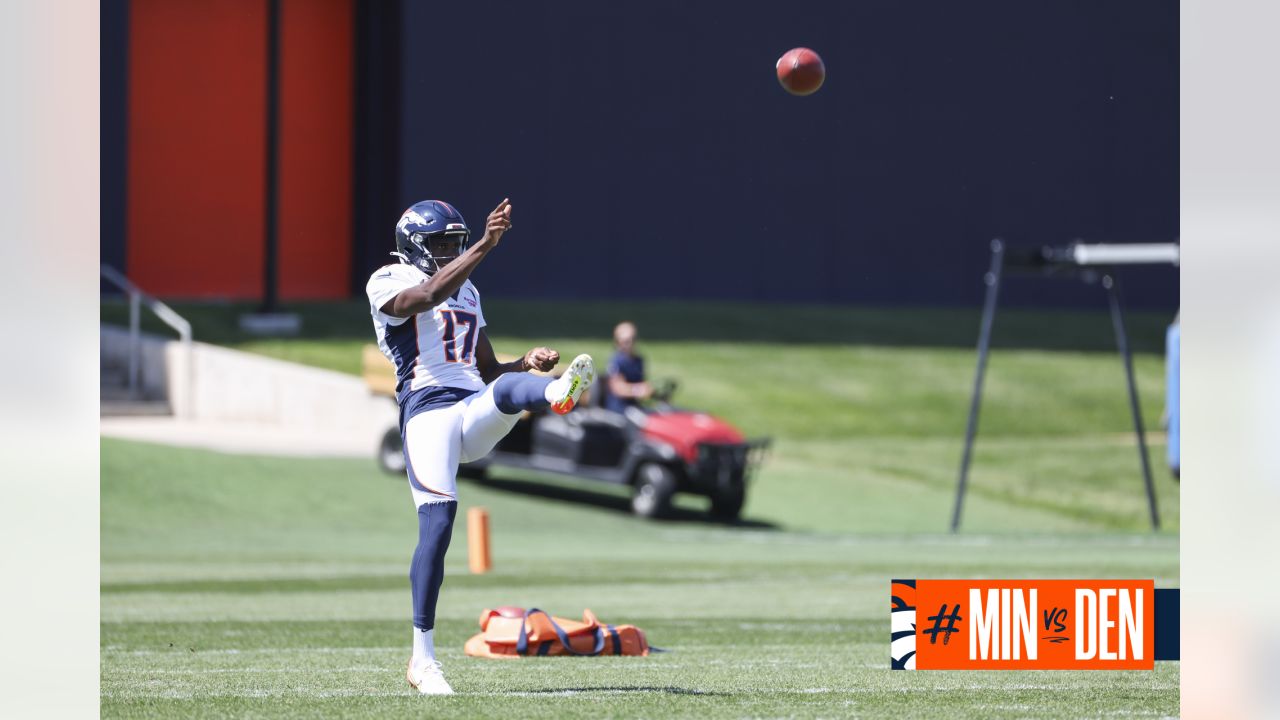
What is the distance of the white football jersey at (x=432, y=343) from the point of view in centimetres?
669

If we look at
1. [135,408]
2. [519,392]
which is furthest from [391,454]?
[519,392]

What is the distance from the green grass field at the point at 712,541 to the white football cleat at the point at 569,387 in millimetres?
1091

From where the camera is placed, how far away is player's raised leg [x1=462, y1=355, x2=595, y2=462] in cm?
621

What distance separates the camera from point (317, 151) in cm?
2927

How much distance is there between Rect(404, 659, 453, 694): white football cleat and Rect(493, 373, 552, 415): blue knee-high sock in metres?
0.99

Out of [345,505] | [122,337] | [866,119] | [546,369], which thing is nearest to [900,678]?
[546,369]

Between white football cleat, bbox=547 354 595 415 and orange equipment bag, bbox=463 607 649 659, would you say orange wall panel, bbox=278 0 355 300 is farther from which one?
white football cleat, bbox=547 354 595 415

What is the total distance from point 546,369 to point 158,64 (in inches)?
906

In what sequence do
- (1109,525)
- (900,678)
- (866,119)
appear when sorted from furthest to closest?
1. (866,119)
2. (1109,525)
3. (900,678)

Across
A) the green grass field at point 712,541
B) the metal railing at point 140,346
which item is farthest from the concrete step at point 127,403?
the green grass field at point 712,541

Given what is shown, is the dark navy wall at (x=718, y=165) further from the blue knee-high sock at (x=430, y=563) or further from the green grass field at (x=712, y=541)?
the blue knee-high sock at (x=430, y=563)

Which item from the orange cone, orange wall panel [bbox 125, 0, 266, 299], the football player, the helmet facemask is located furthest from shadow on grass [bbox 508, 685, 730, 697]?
orange wall panel [bbox 125, 0, 266, 299]
